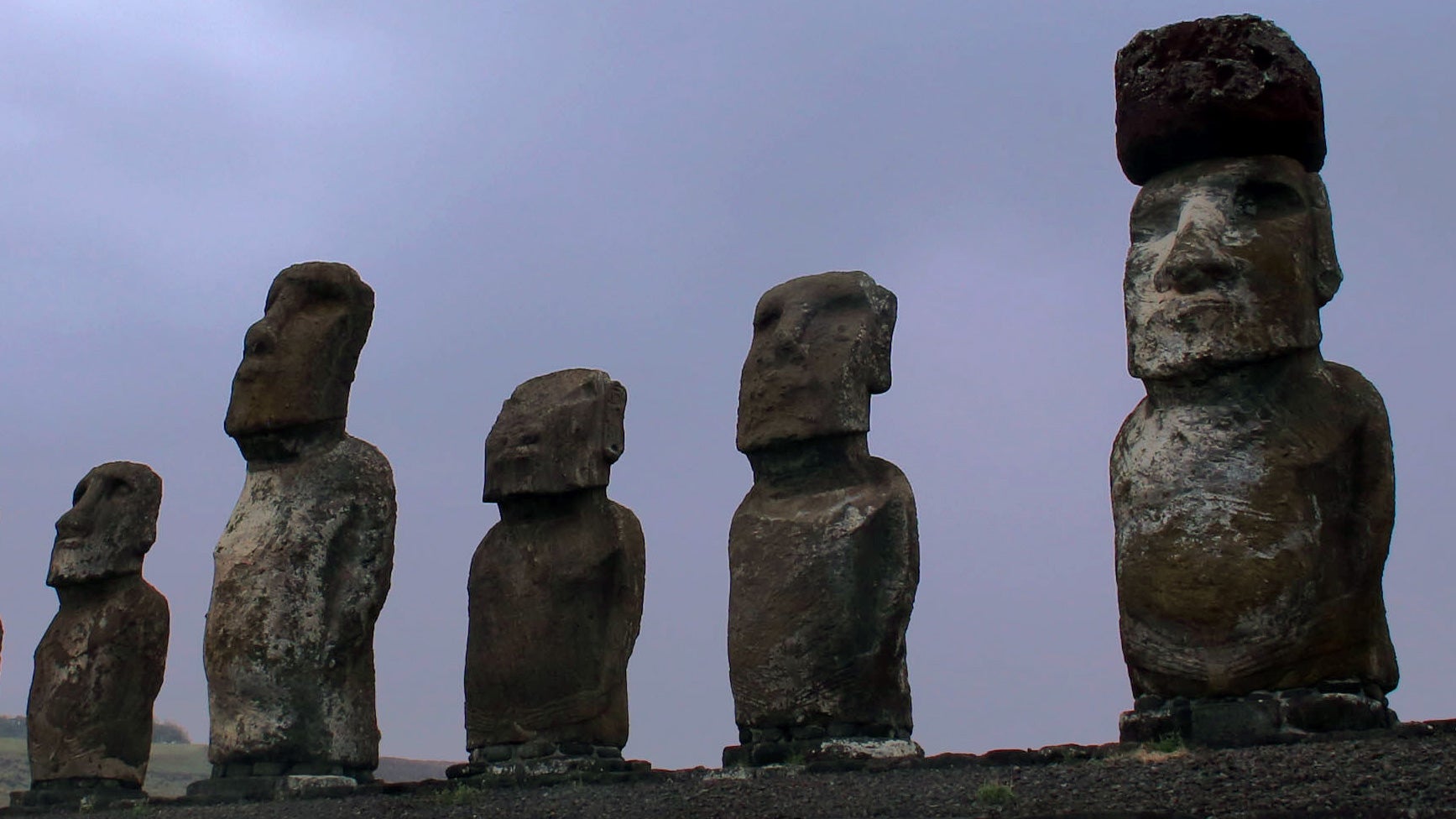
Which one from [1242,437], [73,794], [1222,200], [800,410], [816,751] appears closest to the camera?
[1242,437]

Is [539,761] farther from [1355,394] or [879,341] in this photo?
[1355,394]

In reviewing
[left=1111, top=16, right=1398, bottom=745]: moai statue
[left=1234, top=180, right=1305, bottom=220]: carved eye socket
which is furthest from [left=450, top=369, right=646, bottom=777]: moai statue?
[left=1234, top=180, right=1305, bottom=220]: carved eye socket

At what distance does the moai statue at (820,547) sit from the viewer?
11070 millimetres

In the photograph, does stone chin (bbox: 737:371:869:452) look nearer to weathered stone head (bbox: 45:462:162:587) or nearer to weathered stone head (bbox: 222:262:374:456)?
weathered stone head (bbox: 222:262:374:456)

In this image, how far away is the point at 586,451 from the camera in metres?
13.0

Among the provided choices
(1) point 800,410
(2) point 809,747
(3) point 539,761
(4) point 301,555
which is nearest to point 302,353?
(4) point 301,555

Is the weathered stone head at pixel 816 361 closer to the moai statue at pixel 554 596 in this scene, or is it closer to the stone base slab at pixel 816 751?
the moai statue at pixel 554 596

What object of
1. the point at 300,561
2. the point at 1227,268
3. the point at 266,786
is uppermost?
the point at 1227,268

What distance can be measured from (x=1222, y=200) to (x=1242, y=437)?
134 cm

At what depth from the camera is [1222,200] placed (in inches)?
381

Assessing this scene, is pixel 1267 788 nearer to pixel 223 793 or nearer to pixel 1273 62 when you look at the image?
pixel 1273 62

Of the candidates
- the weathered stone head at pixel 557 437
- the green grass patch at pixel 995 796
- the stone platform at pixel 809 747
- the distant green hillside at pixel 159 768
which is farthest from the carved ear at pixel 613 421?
the distant green hillside at pixel 159 768

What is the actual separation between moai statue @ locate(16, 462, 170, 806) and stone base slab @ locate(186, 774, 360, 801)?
6.89 ft

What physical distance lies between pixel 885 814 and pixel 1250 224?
12.3 ft
